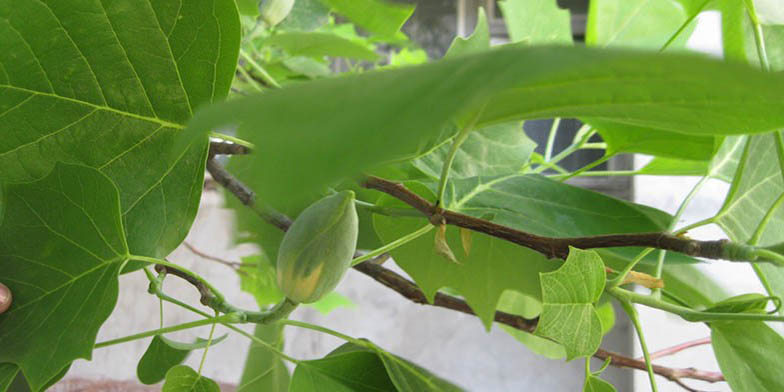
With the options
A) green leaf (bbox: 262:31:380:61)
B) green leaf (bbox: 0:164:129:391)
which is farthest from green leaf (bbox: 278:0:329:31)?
green leaf (bbox: 0:164:129:391)

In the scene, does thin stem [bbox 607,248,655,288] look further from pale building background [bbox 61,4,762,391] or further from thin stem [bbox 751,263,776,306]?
pale building background [bbox 61,4,762,391]

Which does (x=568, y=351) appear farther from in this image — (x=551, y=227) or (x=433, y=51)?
(x=433, y=51)

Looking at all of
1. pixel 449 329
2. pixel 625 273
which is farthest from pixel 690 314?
pixel 449 329

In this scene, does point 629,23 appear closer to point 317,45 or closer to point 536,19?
point 536,19

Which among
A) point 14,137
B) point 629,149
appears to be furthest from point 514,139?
point 14,137

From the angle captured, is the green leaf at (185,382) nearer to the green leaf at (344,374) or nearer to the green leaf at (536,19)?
the green leaf at (344,374)

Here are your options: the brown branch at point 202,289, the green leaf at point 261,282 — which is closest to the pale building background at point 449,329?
the green leaf at point 261,282
